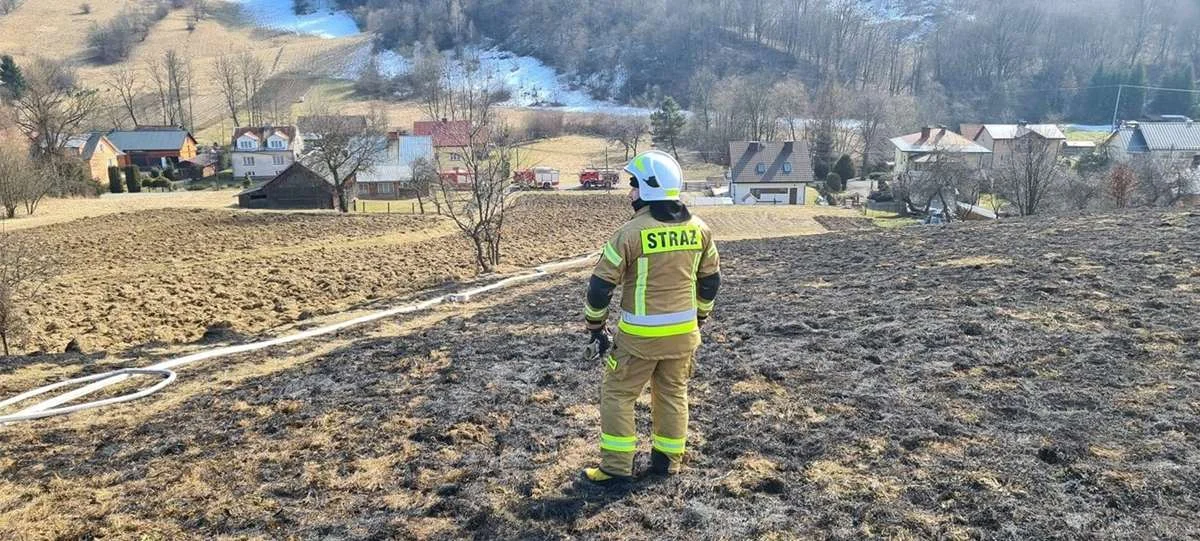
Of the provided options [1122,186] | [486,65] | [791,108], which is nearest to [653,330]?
[1122,186]

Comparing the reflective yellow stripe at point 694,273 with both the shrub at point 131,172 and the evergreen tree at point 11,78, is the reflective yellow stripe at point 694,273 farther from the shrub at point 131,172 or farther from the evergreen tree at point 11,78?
the evergreen tree at point 11,78

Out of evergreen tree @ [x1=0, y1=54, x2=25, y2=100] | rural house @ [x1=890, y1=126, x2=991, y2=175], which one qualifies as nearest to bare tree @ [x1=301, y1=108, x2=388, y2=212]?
rural house @ [x1=890, y1=126, x2=991, y2=175]

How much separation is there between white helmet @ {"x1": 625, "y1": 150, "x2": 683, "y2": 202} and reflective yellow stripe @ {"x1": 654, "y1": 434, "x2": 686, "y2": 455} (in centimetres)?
165

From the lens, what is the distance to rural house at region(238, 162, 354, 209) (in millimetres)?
45156

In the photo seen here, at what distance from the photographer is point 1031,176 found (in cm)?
3061

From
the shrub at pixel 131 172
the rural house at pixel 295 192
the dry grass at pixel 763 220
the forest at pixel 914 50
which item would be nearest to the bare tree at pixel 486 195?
the dry grass at pixel 763 220

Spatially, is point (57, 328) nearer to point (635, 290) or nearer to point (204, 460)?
point (204, 460)

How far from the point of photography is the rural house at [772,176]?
5153cm

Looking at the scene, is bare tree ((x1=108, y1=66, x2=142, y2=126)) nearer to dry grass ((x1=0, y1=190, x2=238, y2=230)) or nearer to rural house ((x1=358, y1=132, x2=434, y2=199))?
rural house ((x1=358, y1=132, x2=434, y2=199))

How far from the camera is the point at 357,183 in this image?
178 ft

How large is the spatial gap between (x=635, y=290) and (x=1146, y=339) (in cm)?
579

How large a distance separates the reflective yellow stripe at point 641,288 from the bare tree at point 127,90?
9638 centimetres

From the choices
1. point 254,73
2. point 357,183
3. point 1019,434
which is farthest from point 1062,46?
point 1019,434

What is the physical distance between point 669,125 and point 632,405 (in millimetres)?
73185
